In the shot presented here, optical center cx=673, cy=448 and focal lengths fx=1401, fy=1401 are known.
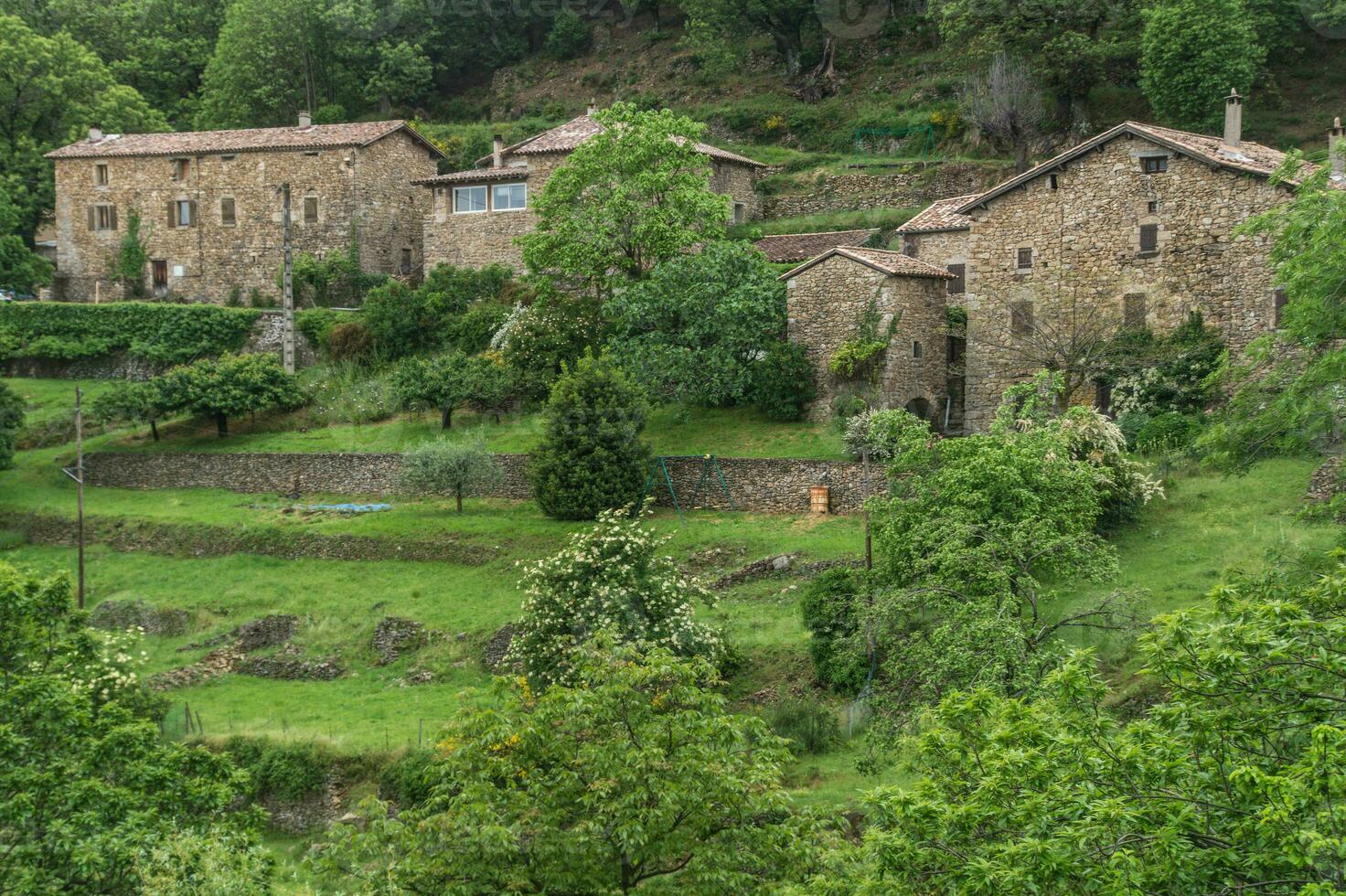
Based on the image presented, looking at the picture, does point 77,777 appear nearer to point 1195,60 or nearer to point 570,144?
point 570,144

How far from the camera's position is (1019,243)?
3738cm

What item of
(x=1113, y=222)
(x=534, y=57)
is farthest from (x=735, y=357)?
(x=534, y=57)

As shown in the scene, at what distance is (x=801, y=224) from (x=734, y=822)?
36.6 m

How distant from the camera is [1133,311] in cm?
3588

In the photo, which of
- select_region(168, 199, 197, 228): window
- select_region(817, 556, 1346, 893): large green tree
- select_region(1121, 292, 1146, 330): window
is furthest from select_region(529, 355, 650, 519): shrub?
select_region(168, 199, 197, 228): window

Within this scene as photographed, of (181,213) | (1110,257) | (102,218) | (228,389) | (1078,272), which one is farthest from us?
(102,218)

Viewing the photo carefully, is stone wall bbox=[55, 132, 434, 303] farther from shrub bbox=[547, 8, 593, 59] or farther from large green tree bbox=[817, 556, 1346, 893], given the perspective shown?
large green tree bbox=[817, 556, 1346, 893]

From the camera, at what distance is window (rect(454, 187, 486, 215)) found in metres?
53.1

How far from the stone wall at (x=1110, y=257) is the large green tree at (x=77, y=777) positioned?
80.1ft

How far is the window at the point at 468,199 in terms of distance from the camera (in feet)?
174

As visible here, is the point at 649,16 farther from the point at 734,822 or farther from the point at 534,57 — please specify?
the point at 734,822

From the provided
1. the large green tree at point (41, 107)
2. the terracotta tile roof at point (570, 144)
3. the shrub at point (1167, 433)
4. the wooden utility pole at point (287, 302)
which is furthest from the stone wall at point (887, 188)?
the large green tree at point (41, 107)

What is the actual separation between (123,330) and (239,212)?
22.7 ft

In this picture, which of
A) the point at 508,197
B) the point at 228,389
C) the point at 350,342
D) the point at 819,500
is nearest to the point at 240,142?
the point at 350,342
